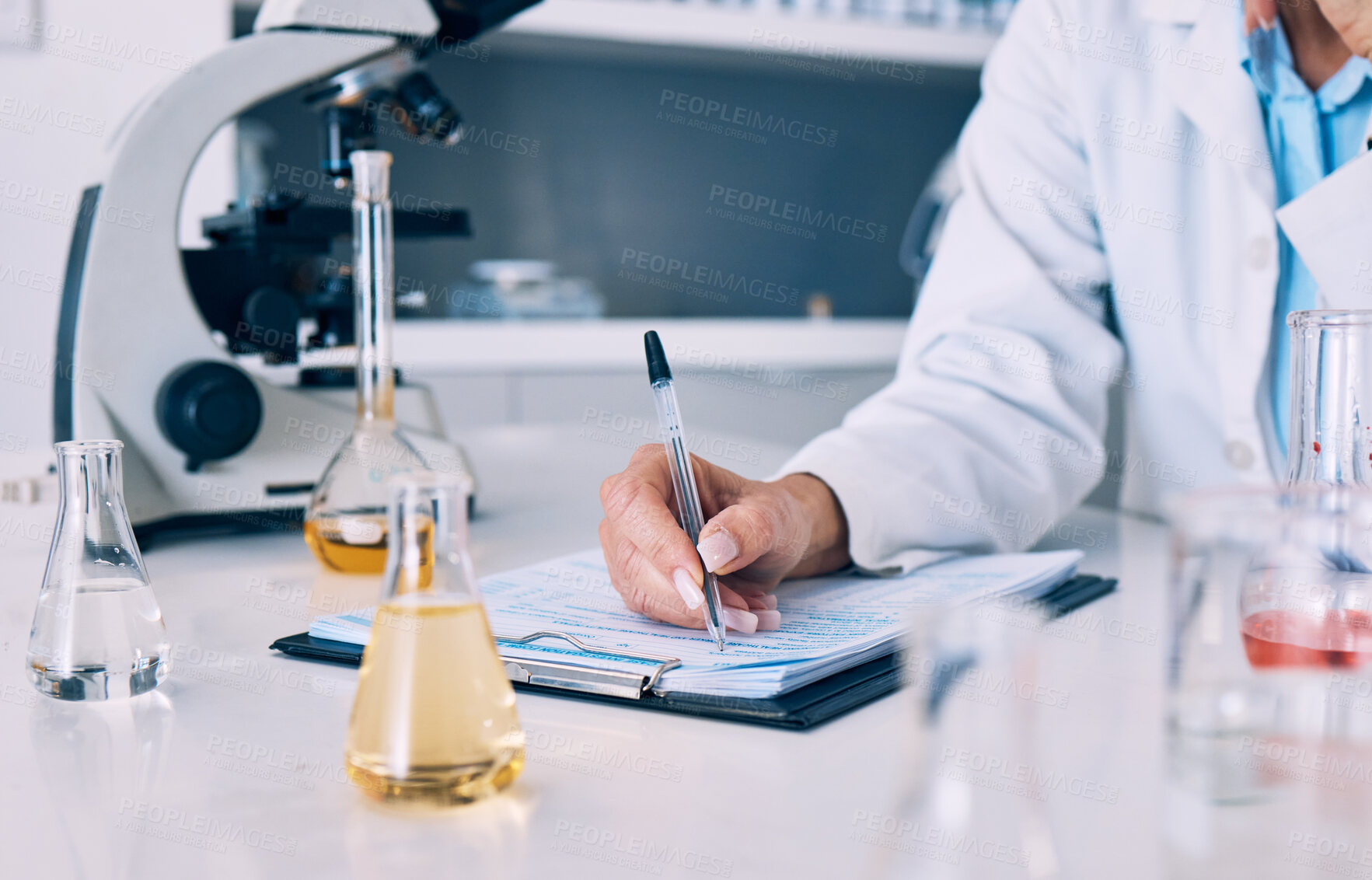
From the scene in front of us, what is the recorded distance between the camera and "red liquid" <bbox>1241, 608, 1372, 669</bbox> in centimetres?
31

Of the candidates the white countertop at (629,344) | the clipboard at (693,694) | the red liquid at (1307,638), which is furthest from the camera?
the white countertop at (629,344)

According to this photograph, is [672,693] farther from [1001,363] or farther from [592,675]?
[1001,363]

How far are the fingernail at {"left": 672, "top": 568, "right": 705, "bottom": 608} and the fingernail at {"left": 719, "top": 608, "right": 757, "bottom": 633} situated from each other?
0.06 ft

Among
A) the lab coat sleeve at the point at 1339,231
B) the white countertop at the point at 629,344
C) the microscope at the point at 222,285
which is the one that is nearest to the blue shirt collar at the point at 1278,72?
the lab coat sleeve at the point at 1339,231

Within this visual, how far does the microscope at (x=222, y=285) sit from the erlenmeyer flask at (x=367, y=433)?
17 centimetres

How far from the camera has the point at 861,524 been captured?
2.61 feet

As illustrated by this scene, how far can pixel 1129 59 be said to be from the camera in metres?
1.12

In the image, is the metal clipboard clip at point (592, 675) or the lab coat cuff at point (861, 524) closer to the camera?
the metal clipboard clip at point (592, 675)

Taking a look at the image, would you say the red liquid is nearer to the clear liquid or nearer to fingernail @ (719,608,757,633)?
fingernail @ (719,608,757,633)

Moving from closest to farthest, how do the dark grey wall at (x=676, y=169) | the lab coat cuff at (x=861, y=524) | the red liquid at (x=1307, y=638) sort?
the red liquid at (x=1307, y=638) < the lab coat cuff at (x=861, y=524) < the dark grey wall at (x=676, y=169)

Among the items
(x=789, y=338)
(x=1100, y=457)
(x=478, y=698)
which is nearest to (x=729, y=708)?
(x=478, y=698)

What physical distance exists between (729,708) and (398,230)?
72 centimetres

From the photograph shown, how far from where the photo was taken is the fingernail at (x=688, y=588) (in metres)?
0.61

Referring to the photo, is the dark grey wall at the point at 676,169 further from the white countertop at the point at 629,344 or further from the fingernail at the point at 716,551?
the fingernail at the point at 716,551
